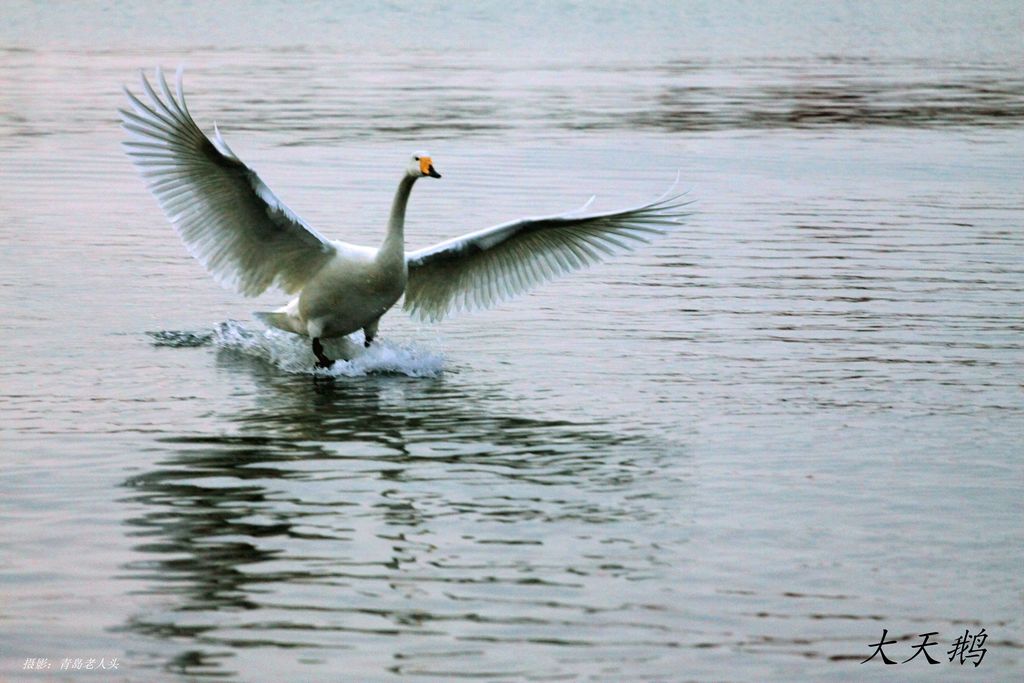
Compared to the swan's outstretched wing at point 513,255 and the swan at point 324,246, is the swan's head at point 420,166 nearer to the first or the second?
the swan at point 324,246

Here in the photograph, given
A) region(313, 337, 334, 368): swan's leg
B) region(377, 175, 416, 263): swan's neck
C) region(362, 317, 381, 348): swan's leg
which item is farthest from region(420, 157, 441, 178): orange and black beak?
region(313, 337, 334, 368): swan's leg

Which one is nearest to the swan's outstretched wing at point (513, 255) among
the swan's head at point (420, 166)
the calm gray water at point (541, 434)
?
the calm gray water at point (541, 434)

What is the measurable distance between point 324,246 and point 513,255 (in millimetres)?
1761

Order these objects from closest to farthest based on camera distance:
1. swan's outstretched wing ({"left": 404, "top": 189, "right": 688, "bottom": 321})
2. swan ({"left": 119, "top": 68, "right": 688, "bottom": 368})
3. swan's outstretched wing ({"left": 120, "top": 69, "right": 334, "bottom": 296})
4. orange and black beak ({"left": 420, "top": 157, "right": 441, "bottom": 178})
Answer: swan's outstretched wing ({"left": 120, "top": 69, "right": 334, "bottom": 296}), swan ({"left": 119, "top": 68, "right": 688, "bottom": 368}), orange and black beak ({"left": 420, "top": 157, "right": 441, "bottom": 178}), swan's outstretched wing ({"left": 404, "top": 189, "right": 688, "bottom": 321})

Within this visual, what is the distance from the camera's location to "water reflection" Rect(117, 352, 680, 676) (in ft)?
24.5

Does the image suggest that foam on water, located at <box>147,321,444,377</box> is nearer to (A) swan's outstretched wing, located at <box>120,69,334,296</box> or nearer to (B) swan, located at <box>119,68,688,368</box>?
(B) swan, located at <box>119,68,688,368</box>

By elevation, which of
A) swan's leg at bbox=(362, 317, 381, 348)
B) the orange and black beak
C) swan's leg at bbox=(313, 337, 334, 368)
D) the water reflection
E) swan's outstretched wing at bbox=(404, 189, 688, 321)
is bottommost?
the water reflection

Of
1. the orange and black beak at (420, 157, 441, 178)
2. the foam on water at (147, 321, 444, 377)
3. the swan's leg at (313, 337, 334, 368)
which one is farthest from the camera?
the swan's leg at (313, 337, 334, 368)

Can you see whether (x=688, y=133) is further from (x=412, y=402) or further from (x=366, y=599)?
(x=366, y=599)

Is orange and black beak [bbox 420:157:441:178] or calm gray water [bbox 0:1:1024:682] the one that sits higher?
orange and black beak [bbox 420:157:441:178]

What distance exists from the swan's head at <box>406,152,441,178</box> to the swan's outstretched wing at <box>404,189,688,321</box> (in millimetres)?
893

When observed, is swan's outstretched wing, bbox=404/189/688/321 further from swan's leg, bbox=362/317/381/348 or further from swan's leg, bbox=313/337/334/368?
swan's leg, bbox=313/337/334/368

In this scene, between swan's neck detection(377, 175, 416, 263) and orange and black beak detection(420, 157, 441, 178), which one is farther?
swan's neck detection(377, 175, 416, 263)

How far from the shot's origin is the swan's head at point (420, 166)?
12.5 m
